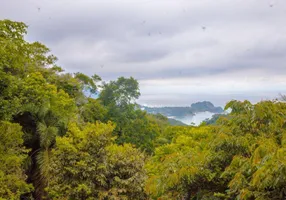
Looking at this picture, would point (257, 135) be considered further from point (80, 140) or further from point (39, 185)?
point (39, 185)

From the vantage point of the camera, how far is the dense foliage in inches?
159

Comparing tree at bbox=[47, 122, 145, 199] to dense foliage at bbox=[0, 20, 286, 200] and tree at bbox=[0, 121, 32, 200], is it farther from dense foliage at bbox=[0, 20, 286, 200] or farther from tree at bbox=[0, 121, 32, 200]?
tree at bbox=[0, 121, 32, 200]

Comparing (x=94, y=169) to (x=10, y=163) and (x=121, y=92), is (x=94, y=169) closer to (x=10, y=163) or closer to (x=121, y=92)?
(x=10, y=163)

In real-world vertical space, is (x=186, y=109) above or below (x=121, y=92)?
below

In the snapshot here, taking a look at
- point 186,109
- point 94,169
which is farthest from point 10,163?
point 186,109

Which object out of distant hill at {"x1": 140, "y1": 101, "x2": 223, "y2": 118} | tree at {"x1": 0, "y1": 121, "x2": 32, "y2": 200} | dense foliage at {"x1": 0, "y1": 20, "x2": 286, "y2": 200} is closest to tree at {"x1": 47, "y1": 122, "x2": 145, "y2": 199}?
dense foliage at {"x1": 0, "y1": 20, "x2": 286, "y2": 200}

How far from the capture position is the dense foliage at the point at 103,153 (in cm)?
405

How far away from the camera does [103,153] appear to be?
7.96 m

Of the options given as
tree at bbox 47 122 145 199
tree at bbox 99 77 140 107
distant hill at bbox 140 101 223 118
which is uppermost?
tree at bbox 99 77 140 107

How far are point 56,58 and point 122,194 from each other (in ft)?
34.0

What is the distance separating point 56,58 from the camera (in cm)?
1559

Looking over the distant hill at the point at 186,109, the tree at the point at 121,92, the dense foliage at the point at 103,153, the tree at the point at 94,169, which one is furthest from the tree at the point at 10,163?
the distant hill at the point at 186,109

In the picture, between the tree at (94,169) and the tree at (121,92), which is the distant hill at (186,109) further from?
the tree at (94,169)

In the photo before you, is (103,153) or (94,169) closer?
(94,169)
